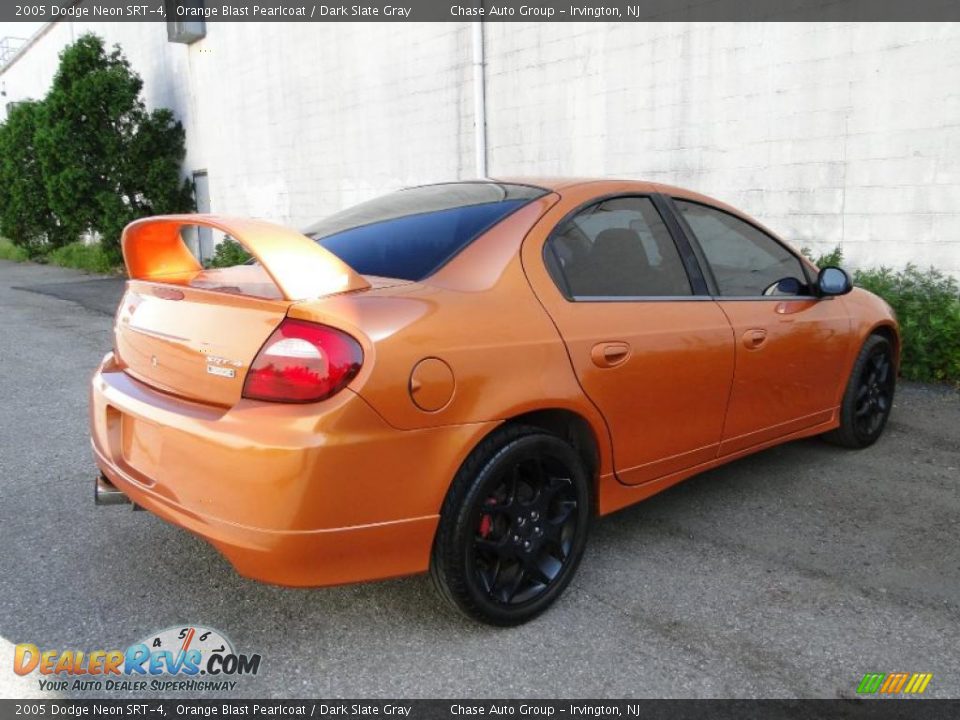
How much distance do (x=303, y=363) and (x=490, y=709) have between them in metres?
1.13

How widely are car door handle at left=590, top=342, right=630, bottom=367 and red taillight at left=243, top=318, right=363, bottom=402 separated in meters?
0.93

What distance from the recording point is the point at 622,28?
8.08 metres

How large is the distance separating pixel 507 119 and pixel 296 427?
787 centimetres

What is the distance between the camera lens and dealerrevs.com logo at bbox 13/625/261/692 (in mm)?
2422

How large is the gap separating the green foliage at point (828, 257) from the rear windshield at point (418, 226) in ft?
14.1

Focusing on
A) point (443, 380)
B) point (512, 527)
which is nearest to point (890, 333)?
point (512, 527)

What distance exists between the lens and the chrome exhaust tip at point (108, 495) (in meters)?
2.80

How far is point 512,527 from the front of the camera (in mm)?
2666

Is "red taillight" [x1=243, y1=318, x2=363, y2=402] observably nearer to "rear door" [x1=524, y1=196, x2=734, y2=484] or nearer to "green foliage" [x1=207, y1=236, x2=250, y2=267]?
"rear door" [x1=524, y1=196, x2=734, y2=484]

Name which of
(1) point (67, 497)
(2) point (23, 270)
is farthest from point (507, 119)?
(2) point (23, 270)

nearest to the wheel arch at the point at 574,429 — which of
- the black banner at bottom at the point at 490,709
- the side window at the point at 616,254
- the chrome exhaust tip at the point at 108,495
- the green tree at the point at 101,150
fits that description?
the side window at the point at 616,254

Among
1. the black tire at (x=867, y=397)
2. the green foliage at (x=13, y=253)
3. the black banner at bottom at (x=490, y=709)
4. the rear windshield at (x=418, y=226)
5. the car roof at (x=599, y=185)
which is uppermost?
the car roof at (x=599, y=185)

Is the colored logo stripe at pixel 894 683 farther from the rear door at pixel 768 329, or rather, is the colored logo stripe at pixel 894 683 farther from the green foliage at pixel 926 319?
→ the green foliage at pixel 926 319

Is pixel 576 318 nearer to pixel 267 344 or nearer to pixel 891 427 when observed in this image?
pixel 267 344
